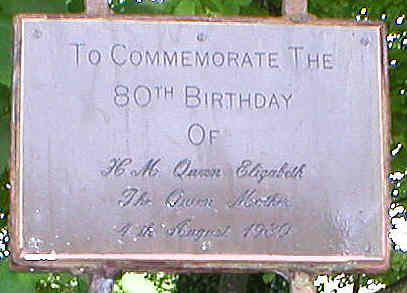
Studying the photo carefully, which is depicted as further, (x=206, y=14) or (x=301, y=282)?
(x=206, y=14)

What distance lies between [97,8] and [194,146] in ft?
1.11

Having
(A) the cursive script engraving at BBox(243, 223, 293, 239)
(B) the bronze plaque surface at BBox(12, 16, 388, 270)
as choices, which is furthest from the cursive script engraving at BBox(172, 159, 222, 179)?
(A) the cursive script engraving at BBox(243, 223, 293, 239)

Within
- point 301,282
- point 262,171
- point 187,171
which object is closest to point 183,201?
point 187,171

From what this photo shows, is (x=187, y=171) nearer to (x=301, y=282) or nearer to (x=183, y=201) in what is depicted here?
(x=183, y=201)

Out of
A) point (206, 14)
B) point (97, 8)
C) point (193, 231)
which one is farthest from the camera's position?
point (206, 14)

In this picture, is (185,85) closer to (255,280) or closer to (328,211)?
(328,211)

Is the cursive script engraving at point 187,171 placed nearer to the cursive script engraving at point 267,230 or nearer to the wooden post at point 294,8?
the cursive script engraving at point 267,230

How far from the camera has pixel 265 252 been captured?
175cm

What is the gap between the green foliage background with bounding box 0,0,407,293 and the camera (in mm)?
2125

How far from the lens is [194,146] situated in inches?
70.0

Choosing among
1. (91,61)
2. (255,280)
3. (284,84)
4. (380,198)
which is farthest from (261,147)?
(255,280)

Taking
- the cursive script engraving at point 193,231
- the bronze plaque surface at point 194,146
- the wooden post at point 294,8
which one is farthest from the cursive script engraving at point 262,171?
the wooden post at point 294,8

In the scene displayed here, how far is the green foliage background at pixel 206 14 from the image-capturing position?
2.12 m

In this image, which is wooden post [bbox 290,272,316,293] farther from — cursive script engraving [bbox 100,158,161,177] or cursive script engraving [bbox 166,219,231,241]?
cursive script engraving [bbox 100,158,161,177]
